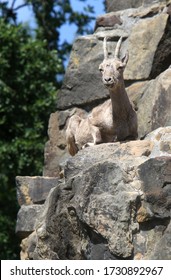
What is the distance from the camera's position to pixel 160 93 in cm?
932

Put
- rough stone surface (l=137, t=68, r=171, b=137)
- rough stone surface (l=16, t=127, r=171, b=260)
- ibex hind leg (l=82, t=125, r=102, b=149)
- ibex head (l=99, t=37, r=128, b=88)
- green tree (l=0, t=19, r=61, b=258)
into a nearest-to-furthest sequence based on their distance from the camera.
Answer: rough stone surface (l=16, t=127, r=171, b=260), ibex head (l=99, t=37, r=128, b=88), ibex hind leg (l=82, t=125, r=102, b=149), rough stone surface (l=137, t=68, r=171, b=137), green tree (l=0, t=19, r=61, b=258)

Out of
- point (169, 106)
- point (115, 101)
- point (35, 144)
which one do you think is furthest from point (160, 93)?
point (35, 144)

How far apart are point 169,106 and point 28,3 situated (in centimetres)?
1013

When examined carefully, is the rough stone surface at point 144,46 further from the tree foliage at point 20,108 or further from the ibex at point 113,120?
the tree foliage at point 20,108

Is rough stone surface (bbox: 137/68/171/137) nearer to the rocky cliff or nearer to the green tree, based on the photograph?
the rocky cliff

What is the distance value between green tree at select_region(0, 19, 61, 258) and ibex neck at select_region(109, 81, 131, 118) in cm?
649

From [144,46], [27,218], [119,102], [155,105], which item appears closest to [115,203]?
[119,102]

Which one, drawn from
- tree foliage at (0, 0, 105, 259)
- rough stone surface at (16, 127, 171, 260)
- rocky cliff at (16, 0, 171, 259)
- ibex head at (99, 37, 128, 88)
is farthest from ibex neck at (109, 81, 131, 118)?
tree foliage at (0, 0, 105, 259)

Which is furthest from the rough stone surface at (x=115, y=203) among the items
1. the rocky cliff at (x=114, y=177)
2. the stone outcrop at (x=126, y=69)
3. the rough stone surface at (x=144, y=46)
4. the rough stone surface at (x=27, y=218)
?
the rough stone surface at (x=144, y=46)

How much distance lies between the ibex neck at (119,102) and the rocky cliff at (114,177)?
0.49 metres

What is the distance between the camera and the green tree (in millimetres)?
15258

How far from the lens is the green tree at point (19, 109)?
15.3 metres

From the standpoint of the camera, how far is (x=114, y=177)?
24.9 feet

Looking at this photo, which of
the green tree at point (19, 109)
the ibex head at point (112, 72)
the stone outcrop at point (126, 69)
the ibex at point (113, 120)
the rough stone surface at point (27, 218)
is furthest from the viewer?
the green tree at point (19, 109)
